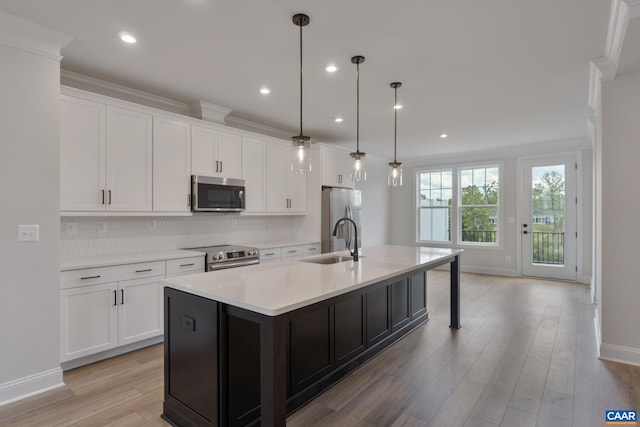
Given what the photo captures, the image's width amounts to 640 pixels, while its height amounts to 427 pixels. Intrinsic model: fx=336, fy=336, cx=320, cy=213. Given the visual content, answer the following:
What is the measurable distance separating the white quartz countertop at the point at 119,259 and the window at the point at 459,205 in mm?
5584

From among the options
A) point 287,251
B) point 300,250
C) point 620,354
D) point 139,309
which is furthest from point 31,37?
point 620,354

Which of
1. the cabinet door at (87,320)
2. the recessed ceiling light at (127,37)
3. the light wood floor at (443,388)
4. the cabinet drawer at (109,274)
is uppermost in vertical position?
the recessed ceiling light at (127,37)

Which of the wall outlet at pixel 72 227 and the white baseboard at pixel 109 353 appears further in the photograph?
the wall outlet at pixel 72 227

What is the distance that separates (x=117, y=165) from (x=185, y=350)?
2023 mm

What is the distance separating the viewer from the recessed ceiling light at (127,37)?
244 centimetres

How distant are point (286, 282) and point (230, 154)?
2.55 m

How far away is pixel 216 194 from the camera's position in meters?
3.95

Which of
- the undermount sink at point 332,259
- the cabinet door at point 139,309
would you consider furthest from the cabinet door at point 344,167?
the cabinet door at point 139,309

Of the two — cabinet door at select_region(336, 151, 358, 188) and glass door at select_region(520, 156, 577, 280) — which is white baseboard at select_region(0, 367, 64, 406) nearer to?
cabinet door at select_region(336, 151, 358, 188)

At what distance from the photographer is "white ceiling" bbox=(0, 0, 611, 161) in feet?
7.12

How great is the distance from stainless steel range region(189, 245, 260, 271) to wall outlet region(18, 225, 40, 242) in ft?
4.89

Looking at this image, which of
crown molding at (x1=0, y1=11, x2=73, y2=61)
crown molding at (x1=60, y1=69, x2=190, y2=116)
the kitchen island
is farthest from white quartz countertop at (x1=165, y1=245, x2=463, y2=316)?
crown molding at (x1=60, y1=69, x2=190, y2=116)

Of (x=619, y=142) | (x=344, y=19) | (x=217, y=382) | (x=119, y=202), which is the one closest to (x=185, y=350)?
(x=217, y=382)

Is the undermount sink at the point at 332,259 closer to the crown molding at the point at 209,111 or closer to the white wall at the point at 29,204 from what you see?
the white wall at the point at 29,204
